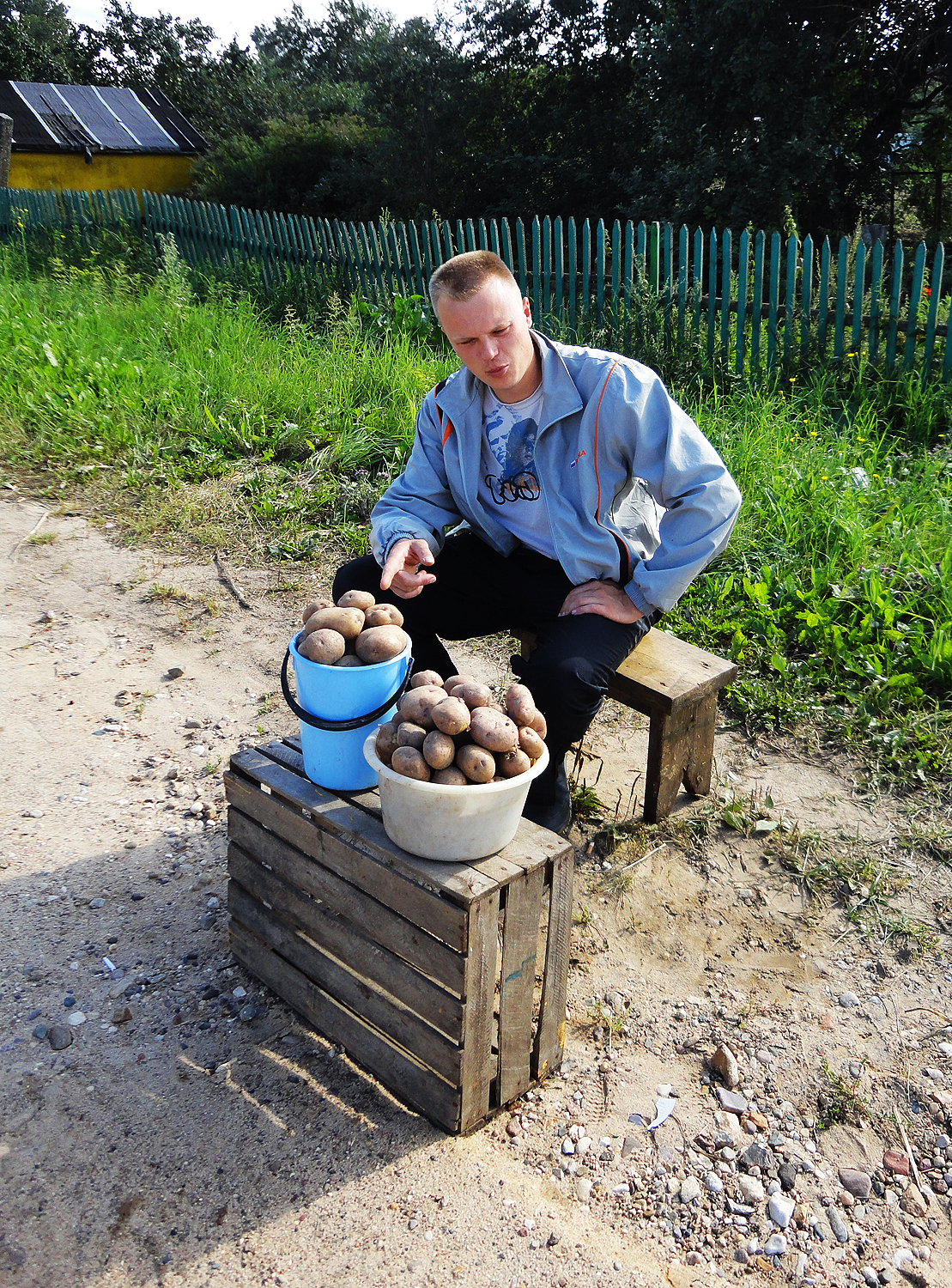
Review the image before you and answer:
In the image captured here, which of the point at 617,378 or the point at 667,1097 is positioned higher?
the point at 617,378

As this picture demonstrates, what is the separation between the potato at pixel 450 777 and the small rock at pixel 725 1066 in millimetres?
1003

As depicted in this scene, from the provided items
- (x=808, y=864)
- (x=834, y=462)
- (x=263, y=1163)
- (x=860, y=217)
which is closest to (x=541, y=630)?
(x=808, y=864)

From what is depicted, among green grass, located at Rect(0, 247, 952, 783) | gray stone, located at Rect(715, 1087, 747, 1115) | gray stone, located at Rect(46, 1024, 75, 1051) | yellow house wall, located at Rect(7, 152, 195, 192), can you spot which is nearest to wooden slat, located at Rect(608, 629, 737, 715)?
green grass, located at Rect(0, 247, 952, 783)

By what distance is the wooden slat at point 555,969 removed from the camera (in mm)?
2094

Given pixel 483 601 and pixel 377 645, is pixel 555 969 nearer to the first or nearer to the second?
pixel 377 645

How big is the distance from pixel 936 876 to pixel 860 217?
54.3 feet

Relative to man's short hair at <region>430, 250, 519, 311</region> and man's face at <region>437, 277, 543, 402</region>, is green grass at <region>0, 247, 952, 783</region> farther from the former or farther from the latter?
man's short hair at <region>430, 250, 519, 311</region>

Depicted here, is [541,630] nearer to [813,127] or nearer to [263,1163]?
[263,1163]

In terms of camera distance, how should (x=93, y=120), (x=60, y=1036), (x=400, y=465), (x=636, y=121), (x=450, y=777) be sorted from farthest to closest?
1. (x=93, y=120)
2. (x=636, y=121)
3. (x=400, y=465)
4. (x=60, y=1036)
5. (x=450, y=777)

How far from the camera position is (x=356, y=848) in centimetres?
207

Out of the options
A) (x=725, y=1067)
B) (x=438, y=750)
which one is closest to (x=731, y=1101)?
(x=725, y=1067)

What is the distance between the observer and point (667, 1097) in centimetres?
219

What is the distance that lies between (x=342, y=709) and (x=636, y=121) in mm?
19059

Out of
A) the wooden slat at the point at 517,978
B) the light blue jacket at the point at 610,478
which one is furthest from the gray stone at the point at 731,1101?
the light blue jacket at the point at 610,478
